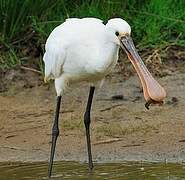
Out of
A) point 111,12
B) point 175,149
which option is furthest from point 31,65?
point 175,149

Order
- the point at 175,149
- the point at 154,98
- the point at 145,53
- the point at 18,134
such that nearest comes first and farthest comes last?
the point at 154,98
the point at 175,149
the point at 18,134
the point at 145,53

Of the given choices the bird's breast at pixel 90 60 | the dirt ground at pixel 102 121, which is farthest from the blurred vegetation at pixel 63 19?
the bird's breast at pixel 90 60

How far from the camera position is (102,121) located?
30.2 feet

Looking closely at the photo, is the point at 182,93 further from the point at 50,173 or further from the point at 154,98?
the point at 154,98

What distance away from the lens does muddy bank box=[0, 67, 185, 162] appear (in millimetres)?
8336

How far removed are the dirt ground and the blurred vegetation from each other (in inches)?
14.5

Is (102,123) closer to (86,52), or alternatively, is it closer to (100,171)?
(100,171)

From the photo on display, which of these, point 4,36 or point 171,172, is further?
point 4,36

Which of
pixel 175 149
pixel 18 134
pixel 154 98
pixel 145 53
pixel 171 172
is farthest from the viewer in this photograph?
pixel 145 53

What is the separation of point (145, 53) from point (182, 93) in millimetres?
1031

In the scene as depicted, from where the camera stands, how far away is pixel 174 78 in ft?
33.1

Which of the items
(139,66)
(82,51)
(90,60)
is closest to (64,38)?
(82,51)

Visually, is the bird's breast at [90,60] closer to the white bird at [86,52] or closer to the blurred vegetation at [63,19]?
the white bird at [86,52]

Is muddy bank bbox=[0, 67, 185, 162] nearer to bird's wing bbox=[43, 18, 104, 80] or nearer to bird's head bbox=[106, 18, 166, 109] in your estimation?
bird's wing bbox=[43, 18, 104, 80]
